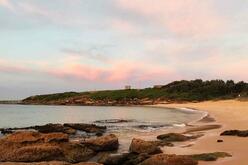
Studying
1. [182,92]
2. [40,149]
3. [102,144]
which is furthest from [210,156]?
[182,92]

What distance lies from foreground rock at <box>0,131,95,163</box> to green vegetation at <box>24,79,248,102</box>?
278ft

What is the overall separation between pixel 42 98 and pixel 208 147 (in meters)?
163

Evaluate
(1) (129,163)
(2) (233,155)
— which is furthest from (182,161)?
(2) (233,155)

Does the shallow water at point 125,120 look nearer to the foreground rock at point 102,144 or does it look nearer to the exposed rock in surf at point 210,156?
the foreground rock at point 102,144

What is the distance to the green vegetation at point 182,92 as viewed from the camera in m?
118

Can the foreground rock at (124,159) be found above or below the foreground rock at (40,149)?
below

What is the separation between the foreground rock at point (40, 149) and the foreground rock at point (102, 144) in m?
0.46

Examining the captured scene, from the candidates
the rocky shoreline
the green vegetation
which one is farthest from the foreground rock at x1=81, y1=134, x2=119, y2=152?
the green vegetation

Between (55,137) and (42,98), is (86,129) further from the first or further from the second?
(42,98)

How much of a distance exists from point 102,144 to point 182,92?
371ft

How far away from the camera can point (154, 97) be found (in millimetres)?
135250

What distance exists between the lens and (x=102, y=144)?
2058cm

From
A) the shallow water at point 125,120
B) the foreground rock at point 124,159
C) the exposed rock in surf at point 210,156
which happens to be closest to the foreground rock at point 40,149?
the foreground rock at point 124,159

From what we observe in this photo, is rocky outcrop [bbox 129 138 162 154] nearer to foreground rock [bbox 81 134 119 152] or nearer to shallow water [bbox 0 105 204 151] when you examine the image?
foreground rock [bbox 81 134 119 152]
